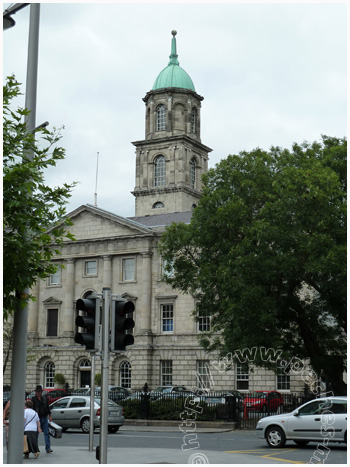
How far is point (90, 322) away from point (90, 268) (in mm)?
55229

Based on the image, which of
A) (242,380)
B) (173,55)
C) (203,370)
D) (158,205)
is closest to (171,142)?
(158,205)

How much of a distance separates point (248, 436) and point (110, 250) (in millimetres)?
38107

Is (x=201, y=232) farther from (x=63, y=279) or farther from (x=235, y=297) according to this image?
(x=63, y=279)

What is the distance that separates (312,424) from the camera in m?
22.6

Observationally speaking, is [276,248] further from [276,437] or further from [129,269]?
[129,269]

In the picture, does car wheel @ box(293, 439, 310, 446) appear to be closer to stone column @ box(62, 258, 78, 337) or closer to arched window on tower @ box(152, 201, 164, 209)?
stone column @ box(62, 258, 78, 337)

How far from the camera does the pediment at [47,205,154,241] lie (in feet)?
214

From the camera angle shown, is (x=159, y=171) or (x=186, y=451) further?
(x=159, y=171)

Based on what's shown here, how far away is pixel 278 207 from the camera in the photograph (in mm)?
30766

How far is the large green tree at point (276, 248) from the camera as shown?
30094mm

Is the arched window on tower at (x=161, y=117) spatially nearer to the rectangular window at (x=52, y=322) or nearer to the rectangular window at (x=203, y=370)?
the rectangular window at (x=52, y=322)

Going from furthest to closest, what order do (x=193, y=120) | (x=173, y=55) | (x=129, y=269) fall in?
1. (x=173, y=55)
2. (x=193, y=120)
3. (x=129, y=269)

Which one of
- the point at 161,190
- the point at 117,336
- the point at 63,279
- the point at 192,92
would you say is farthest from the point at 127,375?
the point at 117,336

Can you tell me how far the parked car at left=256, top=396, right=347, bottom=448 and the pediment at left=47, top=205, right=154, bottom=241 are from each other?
41712 mm
